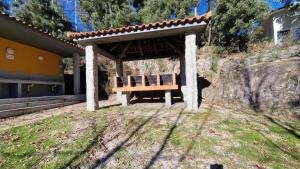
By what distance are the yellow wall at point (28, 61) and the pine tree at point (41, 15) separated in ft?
29.0

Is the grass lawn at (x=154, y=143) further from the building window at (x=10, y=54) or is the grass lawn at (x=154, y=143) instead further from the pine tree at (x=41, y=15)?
the pine tree at (x=41, y=15)

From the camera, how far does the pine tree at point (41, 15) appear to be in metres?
19.8

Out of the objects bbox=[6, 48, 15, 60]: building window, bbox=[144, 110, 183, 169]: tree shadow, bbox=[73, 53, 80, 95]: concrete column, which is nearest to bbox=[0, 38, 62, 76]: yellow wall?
bbox=[6, 48, 15, 60]: building window

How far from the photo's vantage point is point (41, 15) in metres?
20.6

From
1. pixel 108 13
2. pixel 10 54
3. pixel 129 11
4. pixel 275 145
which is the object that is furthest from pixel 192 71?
pixel 108 13

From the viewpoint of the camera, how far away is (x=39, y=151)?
410cm

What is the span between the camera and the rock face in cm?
698

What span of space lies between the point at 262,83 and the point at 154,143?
5.66m

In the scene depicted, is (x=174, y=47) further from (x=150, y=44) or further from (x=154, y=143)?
(x=154, y=143)

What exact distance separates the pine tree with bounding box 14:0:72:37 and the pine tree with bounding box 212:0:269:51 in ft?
48.4

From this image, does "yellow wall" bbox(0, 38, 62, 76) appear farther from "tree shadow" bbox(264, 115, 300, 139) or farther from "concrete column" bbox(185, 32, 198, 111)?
"tree shadow" bbox(264, 115, 300, 139)

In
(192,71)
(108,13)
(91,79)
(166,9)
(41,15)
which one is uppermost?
(108,13)

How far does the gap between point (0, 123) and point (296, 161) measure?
752 centimetres

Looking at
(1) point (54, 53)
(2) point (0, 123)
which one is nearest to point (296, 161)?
(2) point (0, 123)
